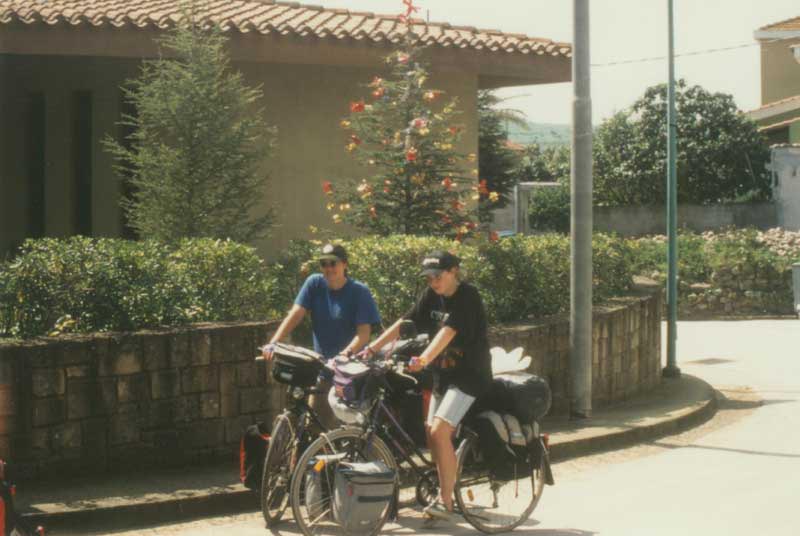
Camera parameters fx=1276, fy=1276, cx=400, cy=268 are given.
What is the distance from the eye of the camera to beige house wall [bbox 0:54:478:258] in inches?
651

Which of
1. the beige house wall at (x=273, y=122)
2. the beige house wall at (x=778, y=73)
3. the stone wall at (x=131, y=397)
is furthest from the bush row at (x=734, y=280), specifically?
the beige house wall at (x=778, y=73)

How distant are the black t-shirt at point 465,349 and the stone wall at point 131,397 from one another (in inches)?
84.4

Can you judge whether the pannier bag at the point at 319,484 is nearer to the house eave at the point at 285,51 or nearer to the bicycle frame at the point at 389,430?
the bicycle frame at the point at 389,430

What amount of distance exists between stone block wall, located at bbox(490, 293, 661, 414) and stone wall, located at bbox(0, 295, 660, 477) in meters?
2.97

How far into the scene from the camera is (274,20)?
16.0 m

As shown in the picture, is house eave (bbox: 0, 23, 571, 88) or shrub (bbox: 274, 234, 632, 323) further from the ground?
house eave (bbox: 0, 23, 571, 88)

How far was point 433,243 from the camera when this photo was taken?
11.5 m

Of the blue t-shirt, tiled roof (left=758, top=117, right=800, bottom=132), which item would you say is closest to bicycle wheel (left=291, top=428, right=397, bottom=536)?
the blue t-shirt

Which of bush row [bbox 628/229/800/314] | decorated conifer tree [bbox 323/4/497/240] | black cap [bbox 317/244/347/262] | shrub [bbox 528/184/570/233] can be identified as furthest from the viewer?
shrub [bbox 528/184/570/233]

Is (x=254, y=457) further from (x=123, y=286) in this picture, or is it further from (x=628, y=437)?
(x=628, y=437)

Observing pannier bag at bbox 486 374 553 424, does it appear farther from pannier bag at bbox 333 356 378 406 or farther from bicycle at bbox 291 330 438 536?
pannier bag at bbox 333 356 378 406

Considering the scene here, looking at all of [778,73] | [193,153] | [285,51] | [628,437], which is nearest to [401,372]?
[628,437]

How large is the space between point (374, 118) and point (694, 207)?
25.8 metres

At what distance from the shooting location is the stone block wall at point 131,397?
27.9 ft
